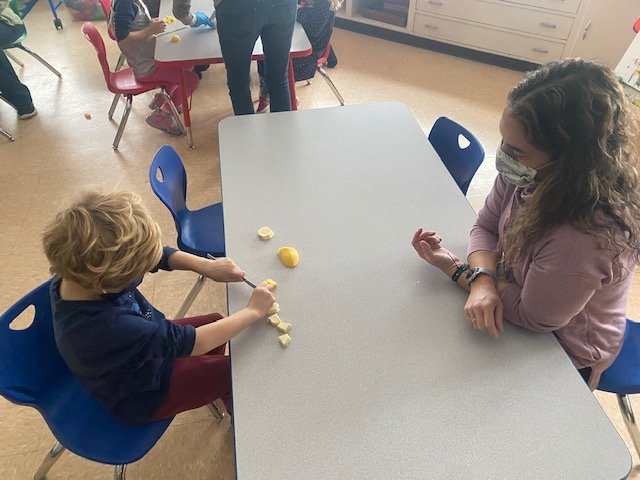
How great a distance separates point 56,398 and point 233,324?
0.54 metres

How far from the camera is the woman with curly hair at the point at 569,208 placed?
2.75 feet

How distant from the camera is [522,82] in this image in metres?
0.93

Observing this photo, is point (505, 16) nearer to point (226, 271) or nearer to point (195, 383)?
point (226, 271)

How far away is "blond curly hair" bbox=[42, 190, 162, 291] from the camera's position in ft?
2.83

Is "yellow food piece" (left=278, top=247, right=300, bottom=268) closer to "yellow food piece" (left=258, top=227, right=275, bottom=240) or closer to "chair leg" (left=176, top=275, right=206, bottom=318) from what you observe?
"yellow food piece" (left=258, top=227, right=275, bottom=240)

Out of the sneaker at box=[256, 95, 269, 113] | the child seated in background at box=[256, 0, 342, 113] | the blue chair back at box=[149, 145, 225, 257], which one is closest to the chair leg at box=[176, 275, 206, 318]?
the blue chair back at box=[149, 145, 225, 257]

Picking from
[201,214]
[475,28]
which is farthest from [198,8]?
[475,28]

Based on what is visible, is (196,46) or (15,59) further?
(15,59)

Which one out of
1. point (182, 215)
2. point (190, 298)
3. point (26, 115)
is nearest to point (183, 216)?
point (182, 215)

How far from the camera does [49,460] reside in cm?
125

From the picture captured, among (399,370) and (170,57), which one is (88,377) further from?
(170,57)

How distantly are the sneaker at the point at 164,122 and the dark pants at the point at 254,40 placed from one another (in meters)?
0.70

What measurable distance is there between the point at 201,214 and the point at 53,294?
0.78 m

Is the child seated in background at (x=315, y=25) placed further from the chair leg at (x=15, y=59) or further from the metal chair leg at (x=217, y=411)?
the chair leg at (x=15, y=59)
